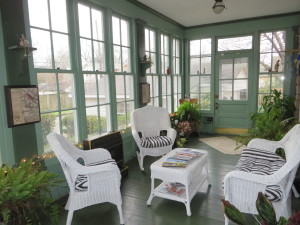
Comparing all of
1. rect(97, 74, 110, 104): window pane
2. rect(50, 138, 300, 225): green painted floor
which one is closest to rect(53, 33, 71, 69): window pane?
rect(97, 74, 110, 104): window pane

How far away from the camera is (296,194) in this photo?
2.80 metres

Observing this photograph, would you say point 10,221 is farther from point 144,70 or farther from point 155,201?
point 144,70

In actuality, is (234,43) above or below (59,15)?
above

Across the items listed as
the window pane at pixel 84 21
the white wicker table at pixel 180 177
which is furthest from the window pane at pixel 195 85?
the white wicker table at pixel 180 177

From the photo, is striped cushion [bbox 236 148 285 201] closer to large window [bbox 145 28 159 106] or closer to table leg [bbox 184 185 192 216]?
table leg [bbox 184 185 192 216]

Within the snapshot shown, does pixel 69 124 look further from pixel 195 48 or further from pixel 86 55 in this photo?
pixel 195 48

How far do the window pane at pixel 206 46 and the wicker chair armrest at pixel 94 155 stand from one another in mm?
4534

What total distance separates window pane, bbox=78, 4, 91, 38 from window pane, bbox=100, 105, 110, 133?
111 centimetres

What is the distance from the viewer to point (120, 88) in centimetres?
404

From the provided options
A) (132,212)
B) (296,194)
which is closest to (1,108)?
(132,212)

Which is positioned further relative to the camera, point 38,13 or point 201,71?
point 201,71

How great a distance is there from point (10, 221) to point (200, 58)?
5713 millimetres

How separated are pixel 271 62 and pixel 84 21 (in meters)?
4.56

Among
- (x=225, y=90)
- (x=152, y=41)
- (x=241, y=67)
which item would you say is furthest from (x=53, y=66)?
(x=241, y=67)
